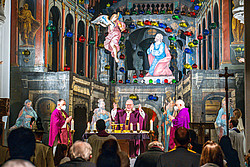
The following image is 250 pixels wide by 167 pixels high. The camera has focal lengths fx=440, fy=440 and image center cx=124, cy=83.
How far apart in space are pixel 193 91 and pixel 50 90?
5755 millimetres

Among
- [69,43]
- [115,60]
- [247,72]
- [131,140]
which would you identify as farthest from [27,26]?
[247,72]

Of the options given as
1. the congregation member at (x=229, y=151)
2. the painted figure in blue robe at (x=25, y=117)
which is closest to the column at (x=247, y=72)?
the congregation member at (x=229, y=151)

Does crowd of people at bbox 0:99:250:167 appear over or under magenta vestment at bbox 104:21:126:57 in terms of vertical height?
under

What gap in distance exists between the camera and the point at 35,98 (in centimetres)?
1784

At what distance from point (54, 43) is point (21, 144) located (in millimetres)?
17467

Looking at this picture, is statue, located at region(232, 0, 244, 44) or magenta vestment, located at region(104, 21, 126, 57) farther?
magenta vestment, located at region(104, 21, 126, 57)

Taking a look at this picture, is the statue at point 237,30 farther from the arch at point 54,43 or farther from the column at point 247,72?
the column at point 247,72

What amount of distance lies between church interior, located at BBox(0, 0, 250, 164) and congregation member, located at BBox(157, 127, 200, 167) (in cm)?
602

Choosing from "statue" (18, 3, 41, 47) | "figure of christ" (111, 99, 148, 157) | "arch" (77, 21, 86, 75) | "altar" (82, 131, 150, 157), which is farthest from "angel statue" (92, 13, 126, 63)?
"altar" (82, 131, 150, 157)

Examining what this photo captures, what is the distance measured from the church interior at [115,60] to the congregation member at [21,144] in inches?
254

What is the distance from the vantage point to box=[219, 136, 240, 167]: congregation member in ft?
23.8

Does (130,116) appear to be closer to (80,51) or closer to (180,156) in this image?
(80,51)

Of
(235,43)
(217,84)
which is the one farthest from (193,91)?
(235,43)

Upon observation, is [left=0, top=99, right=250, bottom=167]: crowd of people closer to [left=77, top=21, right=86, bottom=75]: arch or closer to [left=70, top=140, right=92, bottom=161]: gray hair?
[left=70, top=140, right=92, bottom=161]: gray hair
